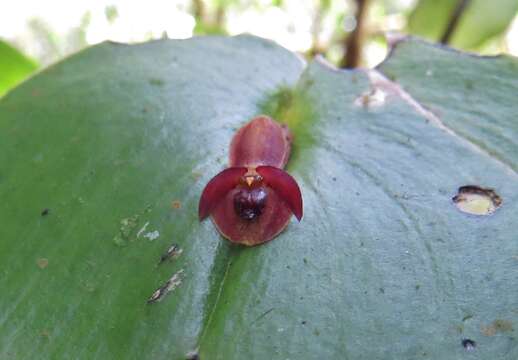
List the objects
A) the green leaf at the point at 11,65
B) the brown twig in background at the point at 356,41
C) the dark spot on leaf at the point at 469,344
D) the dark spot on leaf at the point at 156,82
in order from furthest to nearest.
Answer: the brown twig in background at the point at 356,41
the green leaf at the point at 11,65
the dark spot on leaf at the point at 156,82
the dark spot on leaf at the point at 469,344

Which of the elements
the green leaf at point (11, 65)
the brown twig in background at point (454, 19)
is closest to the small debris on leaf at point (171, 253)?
the green leaf at point (11, 65)

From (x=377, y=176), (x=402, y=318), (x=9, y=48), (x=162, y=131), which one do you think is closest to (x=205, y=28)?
(x=9, y=48)

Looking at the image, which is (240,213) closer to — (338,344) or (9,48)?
(338,344)

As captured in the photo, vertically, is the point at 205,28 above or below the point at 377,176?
below

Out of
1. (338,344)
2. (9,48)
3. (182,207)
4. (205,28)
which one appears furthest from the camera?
(205,28)

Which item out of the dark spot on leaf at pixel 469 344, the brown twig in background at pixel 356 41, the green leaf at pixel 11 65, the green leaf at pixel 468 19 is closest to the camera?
the dark spot on leaf at pixel 469 344

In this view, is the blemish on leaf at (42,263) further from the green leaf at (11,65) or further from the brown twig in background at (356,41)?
the brown twig in background at (356,41)
